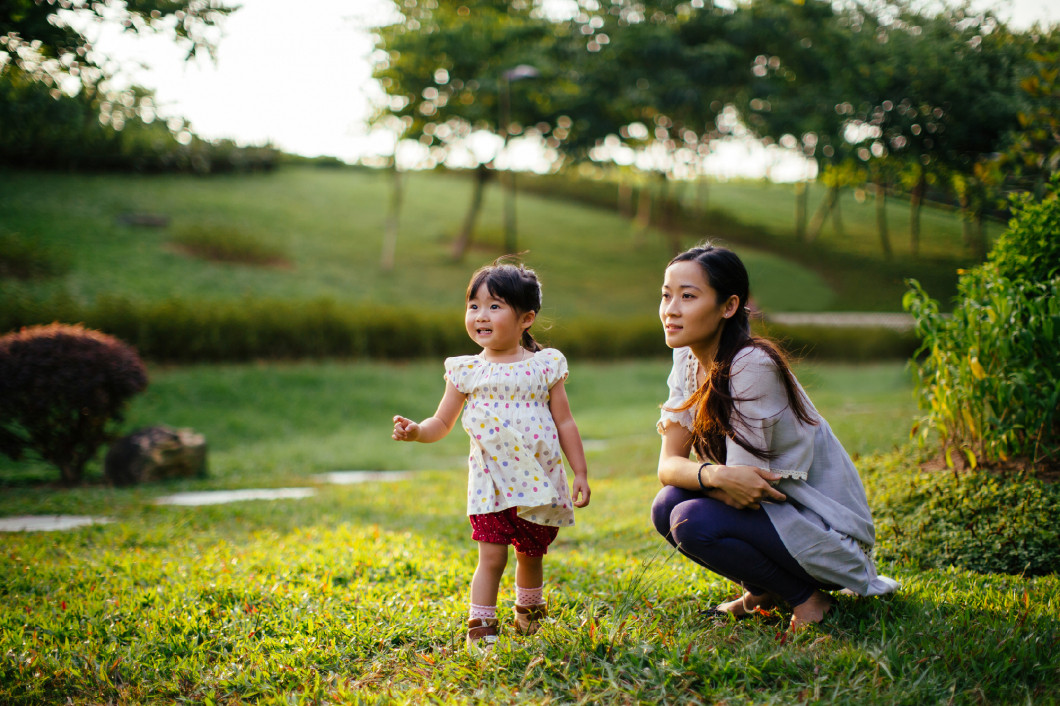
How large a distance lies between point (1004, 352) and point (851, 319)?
18291 mm

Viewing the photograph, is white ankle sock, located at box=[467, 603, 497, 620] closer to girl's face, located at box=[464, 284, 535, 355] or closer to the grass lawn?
the grass lawn

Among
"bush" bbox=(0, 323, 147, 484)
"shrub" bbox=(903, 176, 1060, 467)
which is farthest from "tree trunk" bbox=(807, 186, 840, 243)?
"bush" bbox=(0, 323, 147, 484)

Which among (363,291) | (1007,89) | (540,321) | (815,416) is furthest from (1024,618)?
(363,291)

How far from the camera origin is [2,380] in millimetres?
6527

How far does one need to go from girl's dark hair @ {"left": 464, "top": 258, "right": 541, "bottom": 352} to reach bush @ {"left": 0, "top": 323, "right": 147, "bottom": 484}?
18.3 ft

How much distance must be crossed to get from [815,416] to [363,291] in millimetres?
19596

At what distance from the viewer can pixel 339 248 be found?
2511cm

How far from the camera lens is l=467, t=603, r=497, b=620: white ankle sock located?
276cm

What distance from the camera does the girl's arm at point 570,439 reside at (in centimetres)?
270

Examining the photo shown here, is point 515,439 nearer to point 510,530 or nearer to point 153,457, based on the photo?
point 510,530

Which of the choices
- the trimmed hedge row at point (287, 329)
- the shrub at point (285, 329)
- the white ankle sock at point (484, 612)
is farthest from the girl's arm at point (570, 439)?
the shrub at point (285, 329)

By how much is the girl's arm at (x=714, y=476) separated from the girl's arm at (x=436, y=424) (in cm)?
82

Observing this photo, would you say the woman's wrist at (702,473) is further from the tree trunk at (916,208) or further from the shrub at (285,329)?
the tree trunk at (916,208)

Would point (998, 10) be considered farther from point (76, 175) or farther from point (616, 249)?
point (76, 175)
